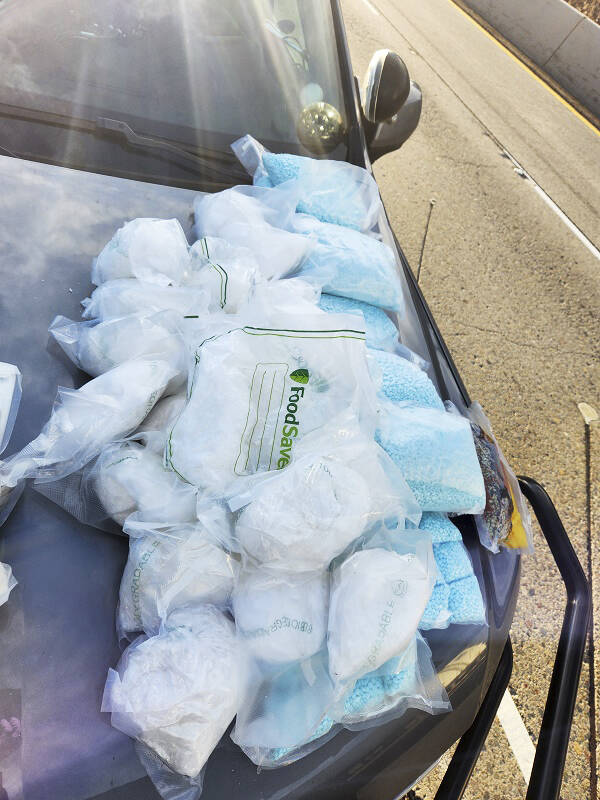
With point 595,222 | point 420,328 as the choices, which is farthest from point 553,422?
point 595,222

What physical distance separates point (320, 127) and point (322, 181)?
0.29 m

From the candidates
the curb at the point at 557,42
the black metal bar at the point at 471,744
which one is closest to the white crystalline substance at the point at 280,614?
the black metal bar at the point at 471,744

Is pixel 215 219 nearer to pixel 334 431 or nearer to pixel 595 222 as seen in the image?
pixel 334 431

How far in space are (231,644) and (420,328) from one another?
130 cm

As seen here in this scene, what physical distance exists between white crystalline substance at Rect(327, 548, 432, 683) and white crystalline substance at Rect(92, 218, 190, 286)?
0.96 m

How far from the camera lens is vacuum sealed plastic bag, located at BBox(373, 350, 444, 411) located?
1664mm

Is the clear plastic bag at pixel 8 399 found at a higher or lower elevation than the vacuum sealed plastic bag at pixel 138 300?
lower

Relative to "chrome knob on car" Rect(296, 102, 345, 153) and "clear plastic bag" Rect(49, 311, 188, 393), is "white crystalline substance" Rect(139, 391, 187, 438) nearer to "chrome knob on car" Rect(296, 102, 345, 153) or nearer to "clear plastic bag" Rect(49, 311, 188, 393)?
"clear plastic bag" Rect(49, 311, 188, 393)

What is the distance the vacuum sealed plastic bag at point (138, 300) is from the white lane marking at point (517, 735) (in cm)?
174

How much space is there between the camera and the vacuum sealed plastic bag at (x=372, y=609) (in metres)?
1.12

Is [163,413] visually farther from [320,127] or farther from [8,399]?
[320,127]

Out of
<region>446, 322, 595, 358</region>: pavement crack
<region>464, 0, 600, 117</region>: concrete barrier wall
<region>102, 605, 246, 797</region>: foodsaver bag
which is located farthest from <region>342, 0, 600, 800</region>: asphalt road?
<region>102, 605, 246, 797</region>: foodsaver bag

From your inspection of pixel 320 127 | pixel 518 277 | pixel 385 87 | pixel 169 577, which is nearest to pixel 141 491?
pixel 169 577

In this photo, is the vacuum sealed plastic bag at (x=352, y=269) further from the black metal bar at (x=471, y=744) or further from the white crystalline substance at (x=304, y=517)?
the black metal bar at (x=471, y=744)
